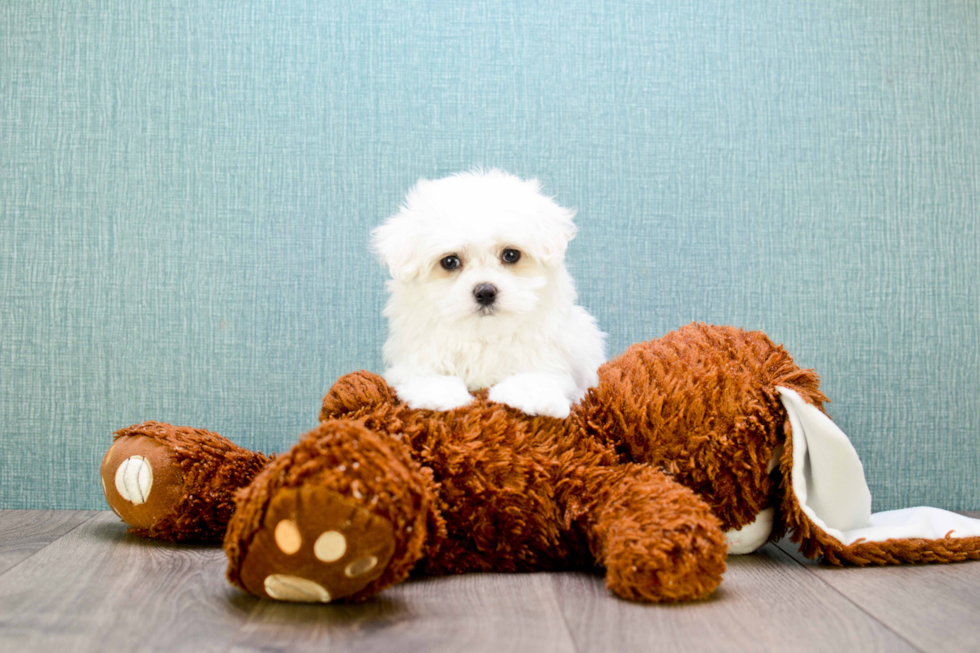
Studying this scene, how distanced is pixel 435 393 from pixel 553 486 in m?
0.23

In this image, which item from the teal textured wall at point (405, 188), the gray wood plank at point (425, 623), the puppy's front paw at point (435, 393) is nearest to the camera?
the gray wood plank at point (425, 623)

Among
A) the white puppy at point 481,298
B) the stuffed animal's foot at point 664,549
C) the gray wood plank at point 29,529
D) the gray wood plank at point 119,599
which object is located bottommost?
the gray wood plank at point 29,529

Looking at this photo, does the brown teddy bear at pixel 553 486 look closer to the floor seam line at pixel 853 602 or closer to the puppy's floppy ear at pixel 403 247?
the floor seam line at pixel 853 602

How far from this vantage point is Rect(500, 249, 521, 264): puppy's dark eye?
121 cm

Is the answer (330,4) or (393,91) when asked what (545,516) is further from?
(330,4)

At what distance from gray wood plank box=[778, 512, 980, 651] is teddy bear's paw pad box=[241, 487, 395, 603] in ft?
2.13

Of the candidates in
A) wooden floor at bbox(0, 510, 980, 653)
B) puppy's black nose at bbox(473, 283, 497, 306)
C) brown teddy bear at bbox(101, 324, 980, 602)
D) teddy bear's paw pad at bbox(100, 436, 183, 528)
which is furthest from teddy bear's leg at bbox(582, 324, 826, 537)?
teddy bear's paw pad at bbox(100, 436, 183, 528)

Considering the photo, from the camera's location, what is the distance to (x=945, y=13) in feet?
5.86

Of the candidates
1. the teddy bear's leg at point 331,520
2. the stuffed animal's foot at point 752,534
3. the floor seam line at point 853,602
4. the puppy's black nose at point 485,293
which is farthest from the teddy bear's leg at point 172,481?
the floor seam line at point 853,602

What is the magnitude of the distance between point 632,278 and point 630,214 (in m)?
0.15

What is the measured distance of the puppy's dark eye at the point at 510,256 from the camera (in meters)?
1.21

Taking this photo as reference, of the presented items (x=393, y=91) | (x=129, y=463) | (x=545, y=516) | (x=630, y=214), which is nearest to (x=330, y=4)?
(x=393, y=91)

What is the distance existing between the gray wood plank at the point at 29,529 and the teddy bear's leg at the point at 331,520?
1.84 feet

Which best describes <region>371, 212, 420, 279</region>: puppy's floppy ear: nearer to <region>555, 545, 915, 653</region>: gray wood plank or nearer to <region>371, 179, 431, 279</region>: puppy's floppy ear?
<region>371, 179, 431, 279</region>: puppy's floppy ear
